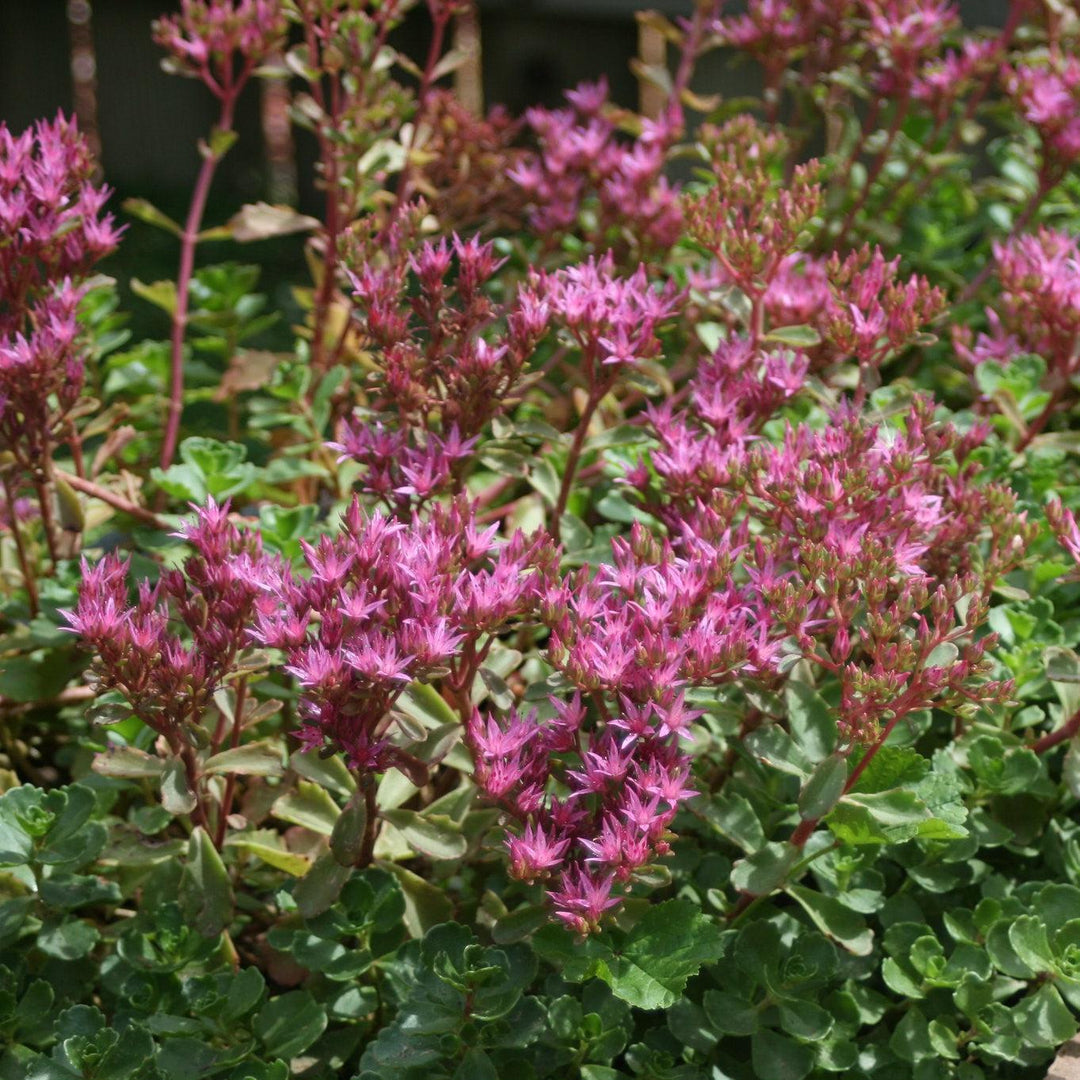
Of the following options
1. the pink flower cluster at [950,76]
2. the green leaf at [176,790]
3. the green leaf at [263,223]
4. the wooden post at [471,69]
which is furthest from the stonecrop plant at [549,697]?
the wooden post at [471,69]

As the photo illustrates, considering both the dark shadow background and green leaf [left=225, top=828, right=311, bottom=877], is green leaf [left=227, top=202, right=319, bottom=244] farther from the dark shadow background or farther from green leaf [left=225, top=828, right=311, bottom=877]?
the dark shadow background

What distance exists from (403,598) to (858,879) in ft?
1.85

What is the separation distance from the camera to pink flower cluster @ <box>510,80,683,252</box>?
6.51 feet

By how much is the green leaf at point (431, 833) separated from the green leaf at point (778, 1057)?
33cm

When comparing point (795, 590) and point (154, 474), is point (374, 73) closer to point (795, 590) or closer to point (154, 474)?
point (154, 474)

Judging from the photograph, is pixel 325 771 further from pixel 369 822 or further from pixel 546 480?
pixel 546 480

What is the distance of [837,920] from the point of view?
1.38m

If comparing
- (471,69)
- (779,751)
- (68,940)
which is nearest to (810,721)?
(779,751)

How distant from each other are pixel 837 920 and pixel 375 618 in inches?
21.2

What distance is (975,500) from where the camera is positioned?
4.76ft

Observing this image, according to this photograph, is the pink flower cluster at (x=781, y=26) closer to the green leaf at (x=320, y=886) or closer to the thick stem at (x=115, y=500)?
the thick stem at (x=115, y=500)

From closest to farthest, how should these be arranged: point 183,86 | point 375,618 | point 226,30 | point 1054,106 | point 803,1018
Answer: point 375,618, point 803,1018, point 226,30, point 1054,106, point 183,86

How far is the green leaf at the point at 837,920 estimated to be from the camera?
53.7 inches

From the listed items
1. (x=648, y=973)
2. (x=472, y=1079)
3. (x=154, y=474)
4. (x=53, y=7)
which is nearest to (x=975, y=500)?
(x=648, y=973)
